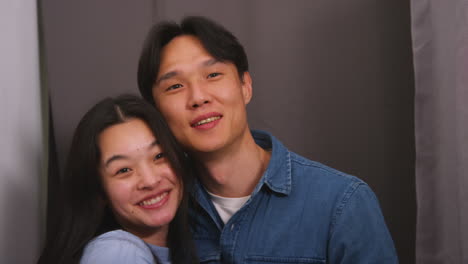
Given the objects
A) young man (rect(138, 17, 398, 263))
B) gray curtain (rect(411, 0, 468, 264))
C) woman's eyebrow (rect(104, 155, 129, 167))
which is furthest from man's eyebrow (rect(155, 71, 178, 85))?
gray curtain (rect(411, 0, 468, 264))

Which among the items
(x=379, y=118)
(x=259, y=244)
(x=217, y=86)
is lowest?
(x=259, y=244)

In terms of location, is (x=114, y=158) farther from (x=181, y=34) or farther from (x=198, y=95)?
(x=181, y=34)

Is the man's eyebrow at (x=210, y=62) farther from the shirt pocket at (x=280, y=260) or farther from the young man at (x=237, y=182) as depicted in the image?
the shirt pocket at (x=280, y=260)

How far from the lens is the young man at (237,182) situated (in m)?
1.15

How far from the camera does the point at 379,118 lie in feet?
6.02

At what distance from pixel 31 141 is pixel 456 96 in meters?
1.31

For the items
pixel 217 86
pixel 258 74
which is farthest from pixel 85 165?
pixel 258 74

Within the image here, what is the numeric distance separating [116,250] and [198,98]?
0.44 m

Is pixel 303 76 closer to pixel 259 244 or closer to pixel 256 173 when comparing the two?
pixel 256 173

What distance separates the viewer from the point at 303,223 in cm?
117

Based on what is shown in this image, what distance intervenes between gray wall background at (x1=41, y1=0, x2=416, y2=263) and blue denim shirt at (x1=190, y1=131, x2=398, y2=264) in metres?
0.58

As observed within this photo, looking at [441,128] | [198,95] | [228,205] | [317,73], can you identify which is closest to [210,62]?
[198,95]

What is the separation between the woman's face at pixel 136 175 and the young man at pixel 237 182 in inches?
4.9

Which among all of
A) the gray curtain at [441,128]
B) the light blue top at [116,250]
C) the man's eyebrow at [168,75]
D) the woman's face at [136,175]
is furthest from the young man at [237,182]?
the gray curtain at [441,128]
